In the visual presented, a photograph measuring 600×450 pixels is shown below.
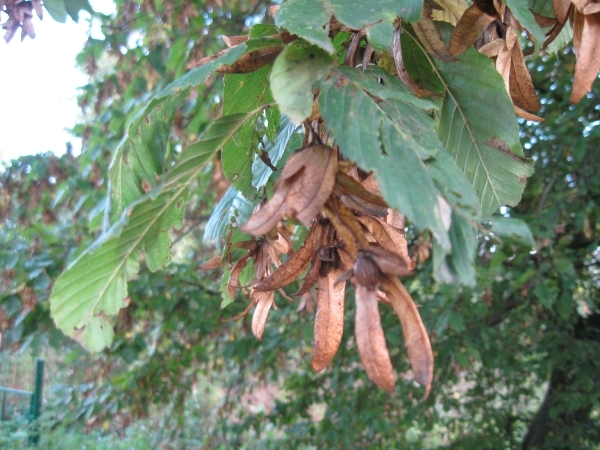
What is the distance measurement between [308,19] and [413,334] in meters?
0.32

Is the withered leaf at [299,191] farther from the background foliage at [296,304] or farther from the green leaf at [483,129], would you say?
the background foliage at [296,304]

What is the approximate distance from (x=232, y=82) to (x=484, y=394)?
3.46 meters

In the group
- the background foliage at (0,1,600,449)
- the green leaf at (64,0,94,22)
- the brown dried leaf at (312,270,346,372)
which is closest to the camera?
the brown dried leaf at (312,270,346,372)

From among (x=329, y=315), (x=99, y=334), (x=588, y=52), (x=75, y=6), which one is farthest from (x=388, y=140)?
(x=75, y=6)

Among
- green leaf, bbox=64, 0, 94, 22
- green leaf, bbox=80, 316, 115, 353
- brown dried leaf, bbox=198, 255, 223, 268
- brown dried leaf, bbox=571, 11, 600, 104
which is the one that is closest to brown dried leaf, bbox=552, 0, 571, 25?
brown dried leaf, bbox=571, 11, 600, 104

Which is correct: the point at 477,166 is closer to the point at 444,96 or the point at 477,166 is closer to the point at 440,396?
the point at 444,96

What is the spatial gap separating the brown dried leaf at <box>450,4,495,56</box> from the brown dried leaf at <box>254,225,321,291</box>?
30cm

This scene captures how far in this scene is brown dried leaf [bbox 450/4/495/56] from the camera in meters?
0.65

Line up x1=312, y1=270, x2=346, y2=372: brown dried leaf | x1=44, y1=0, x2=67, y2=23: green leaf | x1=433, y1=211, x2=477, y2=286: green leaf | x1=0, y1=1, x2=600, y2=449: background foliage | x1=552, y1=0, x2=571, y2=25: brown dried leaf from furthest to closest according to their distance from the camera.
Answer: x1=0, y1=1, x2=600, y2=449: background foliage, x1=44, y1=0, x2=67, y2=23: green leaf, x1=552, y1=0, x2=571, y2=25: brown dried leaf, x1=312, y1=270, x2=346, y2=372: brown dried leaf, x1=433, y1=211, x2=477, y2=286: green leaf

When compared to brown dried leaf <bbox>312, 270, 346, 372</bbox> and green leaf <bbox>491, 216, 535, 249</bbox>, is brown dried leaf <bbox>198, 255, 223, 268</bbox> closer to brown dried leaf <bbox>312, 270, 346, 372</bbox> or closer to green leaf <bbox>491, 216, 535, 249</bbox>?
brown dried leaf <bbox>312, 270, 346, 372</bbox>

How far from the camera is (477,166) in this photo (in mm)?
763

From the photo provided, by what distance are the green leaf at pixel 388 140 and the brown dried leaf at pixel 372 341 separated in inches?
3.1

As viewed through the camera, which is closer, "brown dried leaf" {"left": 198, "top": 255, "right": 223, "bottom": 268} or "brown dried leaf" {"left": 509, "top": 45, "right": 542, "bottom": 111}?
"brown dried leaf" {"left": 509, "top": 45, "right": 542, "bottom": 111}

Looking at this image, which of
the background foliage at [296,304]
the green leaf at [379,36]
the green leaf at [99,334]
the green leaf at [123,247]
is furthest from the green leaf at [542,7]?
the background foliage at [296,304]
